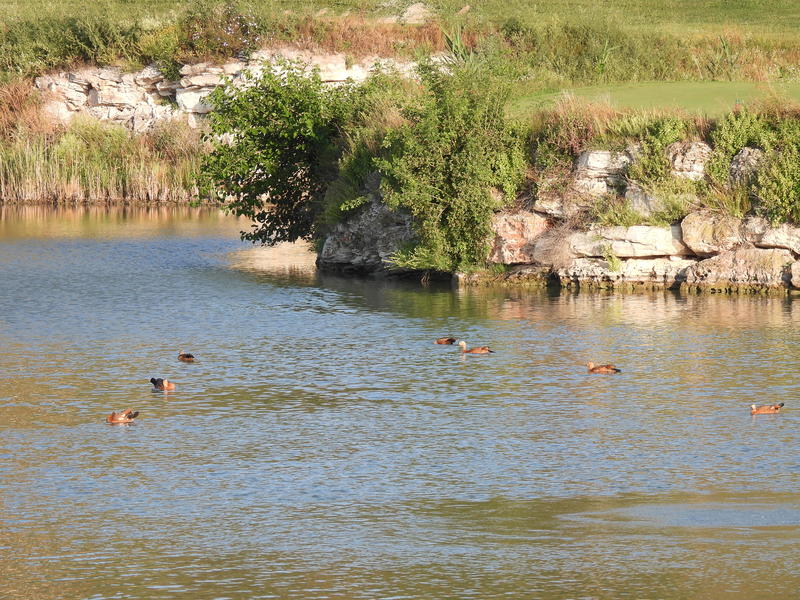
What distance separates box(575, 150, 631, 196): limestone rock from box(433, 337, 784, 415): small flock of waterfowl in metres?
6.67

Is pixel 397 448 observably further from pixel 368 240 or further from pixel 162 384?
pixel 368 240

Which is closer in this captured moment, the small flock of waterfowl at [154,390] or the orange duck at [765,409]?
the small flock of waterfowl at [154,390]

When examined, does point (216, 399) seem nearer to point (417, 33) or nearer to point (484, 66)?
point (484, 66)

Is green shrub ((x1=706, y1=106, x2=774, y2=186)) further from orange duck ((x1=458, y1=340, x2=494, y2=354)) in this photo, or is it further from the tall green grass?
the tall green grass

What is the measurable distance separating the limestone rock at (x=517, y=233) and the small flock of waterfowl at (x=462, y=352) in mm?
6038

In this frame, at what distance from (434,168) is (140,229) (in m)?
13.9

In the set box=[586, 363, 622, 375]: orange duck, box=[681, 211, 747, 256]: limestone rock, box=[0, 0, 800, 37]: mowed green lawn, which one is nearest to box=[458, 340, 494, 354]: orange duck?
box=[586, 363, 622, 375]: orange duck

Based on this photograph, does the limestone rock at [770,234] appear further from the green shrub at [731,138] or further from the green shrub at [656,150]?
the green shrub at [656,150]

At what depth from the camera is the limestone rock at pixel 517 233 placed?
26.6 m

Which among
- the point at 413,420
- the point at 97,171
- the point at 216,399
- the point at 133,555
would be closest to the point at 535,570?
the point at 133,555

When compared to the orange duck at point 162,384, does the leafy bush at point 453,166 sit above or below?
above

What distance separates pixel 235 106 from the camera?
3025cm

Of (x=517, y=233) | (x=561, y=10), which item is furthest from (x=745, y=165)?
(x=561, y=10)

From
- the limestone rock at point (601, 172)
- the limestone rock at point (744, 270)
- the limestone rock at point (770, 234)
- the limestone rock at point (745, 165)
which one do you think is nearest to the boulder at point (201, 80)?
the limestone rock at point (601, 172)
